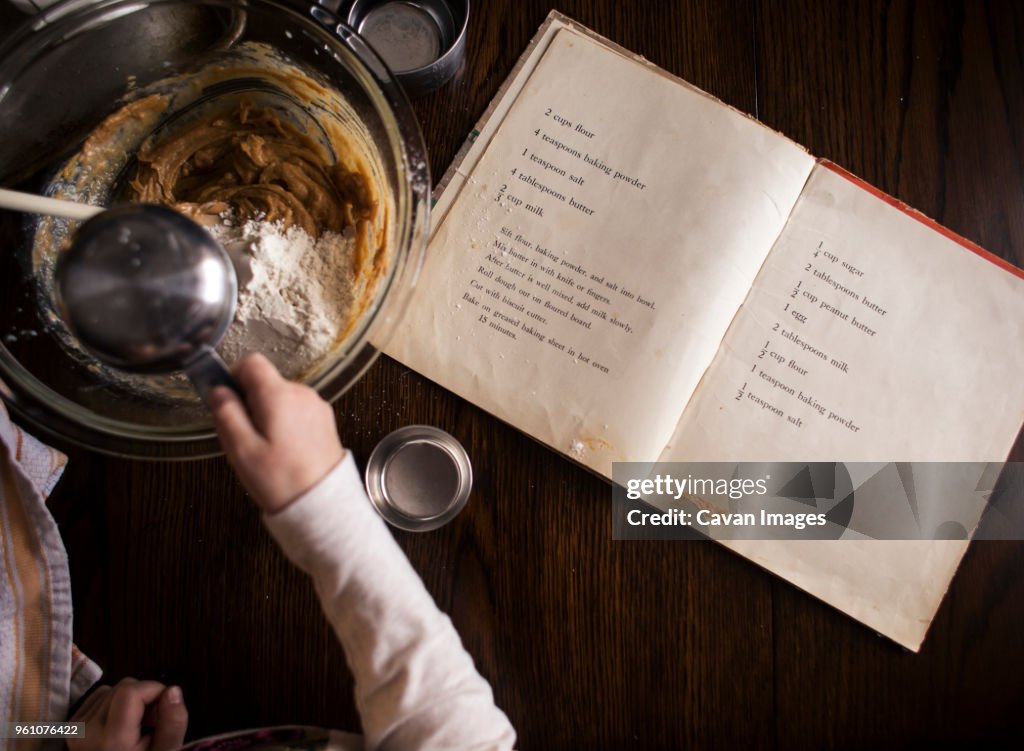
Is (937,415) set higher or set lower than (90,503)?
higher

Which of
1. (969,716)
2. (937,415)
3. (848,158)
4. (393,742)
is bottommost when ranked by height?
(393,742)

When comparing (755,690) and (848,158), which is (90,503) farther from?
(848,158)

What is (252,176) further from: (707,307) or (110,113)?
(707,307)

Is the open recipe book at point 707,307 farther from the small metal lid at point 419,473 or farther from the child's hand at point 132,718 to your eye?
the child's hand at point 132,718

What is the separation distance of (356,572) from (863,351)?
0.49 meters

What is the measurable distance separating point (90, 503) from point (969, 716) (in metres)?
0.81

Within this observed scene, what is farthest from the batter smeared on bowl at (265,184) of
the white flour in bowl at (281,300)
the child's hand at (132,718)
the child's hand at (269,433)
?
the child's hand at (132,718)

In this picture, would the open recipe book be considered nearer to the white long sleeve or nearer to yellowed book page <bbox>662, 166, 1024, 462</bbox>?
yellowed book page <bbox>662, 166, 1024, 462</bbox>

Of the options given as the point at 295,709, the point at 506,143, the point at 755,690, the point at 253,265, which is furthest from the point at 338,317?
the point at 755,690

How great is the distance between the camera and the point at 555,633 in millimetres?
624

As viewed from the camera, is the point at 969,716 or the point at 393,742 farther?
the point at 969,716

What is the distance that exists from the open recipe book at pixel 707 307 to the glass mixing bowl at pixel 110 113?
0.10 m

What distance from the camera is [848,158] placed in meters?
0.68

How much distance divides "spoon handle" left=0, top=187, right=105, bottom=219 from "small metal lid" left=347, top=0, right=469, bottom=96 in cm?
29
